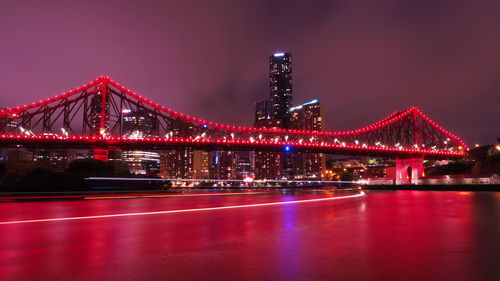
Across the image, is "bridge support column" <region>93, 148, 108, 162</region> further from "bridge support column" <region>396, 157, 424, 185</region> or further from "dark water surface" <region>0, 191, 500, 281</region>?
"bridge support column" <region>396, 157, 424, 185</region>

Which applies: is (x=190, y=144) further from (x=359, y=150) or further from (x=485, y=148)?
(x=485, y=148)

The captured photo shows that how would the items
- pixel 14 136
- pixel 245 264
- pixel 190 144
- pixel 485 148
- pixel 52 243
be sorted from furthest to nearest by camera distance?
pixel 485 148 → pixel 190 144 → pixel 14 136 → pixel 52 243 → pixel 245 264

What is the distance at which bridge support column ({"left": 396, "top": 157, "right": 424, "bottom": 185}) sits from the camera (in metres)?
79.4

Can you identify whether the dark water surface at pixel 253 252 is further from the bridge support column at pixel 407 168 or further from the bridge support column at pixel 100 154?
the bridge support column at pixel 407 168

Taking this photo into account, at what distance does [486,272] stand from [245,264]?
11.9ft

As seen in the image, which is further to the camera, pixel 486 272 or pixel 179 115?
pixel 179 115

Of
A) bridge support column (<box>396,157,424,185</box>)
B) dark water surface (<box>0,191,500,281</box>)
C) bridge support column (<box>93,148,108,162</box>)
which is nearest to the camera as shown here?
dark water surface (<box>0,191,500,281</box>)

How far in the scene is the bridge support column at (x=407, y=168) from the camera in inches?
3125

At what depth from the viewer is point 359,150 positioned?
74.9 metres

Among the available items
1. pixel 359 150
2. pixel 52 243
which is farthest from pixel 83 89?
pixel 52 243

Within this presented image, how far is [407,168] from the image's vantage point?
283 ft

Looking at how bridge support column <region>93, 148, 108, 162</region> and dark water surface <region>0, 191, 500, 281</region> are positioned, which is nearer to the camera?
dark water surface <region>0, 191, 500, 281</region>

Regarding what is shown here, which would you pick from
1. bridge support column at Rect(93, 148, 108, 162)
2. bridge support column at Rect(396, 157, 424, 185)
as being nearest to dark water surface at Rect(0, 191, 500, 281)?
bridge support column at Rect(93, 148, 108, 162)

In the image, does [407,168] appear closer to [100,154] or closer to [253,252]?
[100,154]
